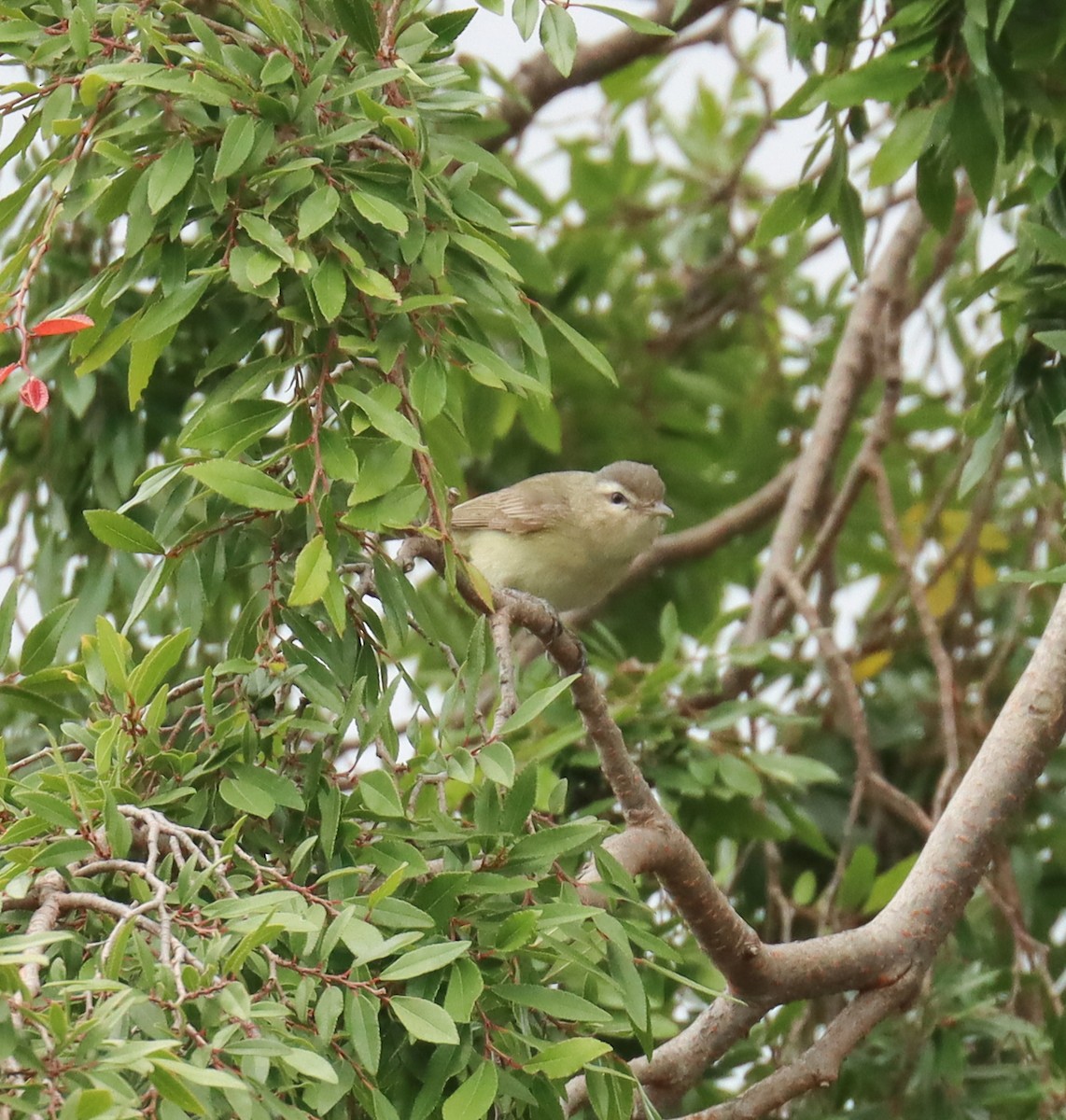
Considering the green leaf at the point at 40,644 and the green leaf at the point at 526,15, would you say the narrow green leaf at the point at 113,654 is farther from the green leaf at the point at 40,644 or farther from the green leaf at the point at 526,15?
the green leaf at the point at 526,15

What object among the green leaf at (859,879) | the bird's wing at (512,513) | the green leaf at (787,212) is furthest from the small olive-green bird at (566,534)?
the green leaf at (787,212)

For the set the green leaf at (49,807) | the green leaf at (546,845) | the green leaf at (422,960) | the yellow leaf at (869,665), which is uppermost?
the green leaf at (49,807)

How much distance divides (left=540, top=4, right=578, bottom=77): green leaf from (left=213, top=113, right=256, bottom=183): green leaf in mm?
526

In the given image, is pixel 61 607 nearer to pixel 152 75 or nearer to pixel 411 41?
pixel 152 75

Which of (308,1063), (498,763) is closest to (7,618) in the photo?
(498,763)

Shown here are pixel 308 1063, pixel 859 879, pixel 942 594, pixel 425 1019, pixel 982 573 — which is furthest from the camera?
pixel 982 573

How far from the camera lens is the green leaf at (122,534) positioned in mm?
2248

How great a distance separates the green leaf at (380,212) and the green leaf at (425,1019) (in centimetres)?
101

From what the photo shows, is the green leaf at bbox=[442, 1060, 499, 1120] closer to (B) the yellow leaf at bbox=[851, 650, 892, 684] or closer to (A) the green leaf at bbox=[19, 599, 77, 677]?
(A) the green leaf at bbox=[19, 599, 77, 677]

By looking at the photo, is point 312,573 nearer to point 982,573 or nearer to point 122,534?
point 122,534

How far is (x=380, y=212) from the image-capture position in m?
2.21

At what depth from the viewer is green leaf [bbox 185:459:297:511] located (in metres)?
2.10

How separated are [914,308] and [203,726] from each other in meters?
4.25

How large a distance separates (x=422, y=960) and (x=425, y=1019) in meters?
0.07
